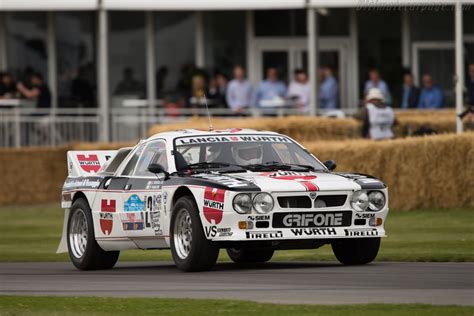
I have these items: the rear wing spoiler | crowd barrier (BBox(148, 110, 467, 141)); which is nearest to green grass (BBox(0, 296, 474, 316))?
the rear wing spoiler

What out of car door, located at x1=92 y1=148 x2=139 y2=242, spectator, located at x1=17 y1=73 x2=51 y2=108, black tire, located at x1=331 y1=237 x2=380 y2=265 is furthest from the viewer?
spectator, located at x1=17 y1=73 x2=51 y2=108

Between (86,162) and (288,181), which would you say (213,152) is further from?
(86,162)

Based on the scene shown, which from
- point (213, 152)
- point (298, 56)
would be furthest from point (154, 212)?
point (298, 56)

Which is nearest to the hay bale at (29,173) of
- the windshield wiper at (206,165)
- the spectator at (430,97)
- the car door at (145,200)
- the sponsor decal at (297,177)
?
the spectator at (430,97)

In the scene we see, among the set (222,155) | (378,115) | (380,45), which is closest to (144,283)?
(222,155)

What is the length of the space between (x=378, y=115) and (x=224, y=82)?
A: 7.67 m

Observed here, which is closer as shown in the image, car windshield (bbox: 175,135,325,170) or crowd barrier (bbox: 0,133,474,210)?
car windshield (bbox: 175,135,325,170)

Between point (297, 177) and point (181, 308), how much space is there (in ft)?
11.3

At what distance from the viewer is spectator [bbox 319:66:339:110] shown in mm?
32094

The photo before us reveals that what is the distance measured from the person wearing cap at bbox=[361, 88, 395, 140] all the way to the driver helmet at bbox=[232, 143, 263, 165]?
33.3 ft

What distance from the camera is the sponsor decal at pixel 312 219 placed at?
13914mm

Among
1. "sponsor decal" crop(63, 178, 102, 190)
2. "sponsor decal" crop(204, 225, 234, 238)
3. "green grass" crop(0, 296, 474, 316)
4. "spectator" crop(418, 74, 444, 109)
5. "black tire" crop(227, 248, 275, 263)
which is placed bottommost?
"black tire" crop(227, 248, 275, 263)

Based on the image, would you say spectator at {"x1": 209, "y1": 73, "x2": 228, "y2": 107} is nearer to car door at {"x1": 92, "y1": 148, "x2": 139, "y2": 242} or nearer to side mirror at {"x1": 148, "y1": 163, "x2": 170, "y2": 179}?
car door at {"x1": 92, "y1": 148, "x2": 139, "y2": 242}

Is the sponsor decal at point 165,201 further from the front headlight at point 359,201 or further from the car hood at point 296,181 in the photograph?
the front headlight at point 359,201
